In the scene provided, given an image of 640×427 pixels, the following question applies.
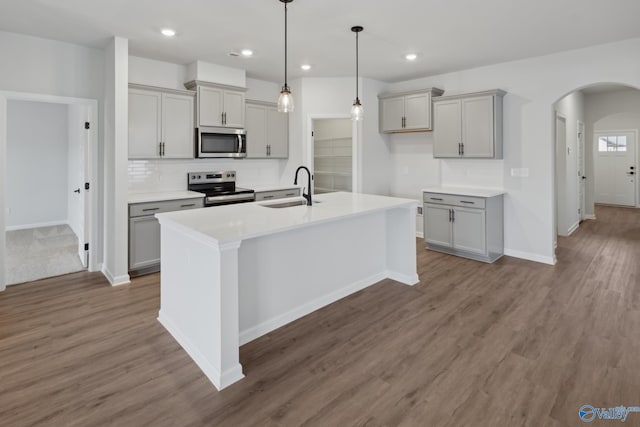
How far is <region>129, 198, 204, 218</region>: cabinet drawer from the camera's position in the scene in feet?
13.7

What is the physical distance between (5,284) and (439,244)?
5217mm

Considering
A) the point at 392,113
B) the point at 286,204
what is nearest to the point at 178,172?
the point at 286,204

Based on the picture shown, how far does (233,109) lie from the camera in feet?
16.9

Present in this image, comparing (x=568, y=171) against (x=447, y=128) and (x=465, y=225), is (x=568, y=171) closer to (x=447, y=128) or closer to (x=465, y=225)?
(x=447, y=128)

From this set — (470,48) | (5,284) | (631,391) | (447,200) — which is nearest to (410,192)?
(447,200)

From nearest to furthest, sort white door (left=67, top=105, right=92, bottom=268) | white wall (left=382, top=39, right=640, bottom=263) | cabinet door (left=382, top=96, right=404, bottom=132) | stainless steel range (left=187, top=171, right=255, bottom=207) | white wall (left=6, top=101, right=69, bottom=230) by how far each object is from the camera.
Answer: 1. white wall (left=382, top=39, right=640, bottom=263)
2. white door (left=67, top=105, right=92, bottom=268)
3. stainless steel range (left=187, top=171, right=255, bottom=207)
4. cabinet door (left=382, top=96, right=404, bottom=132)
5. white wall (left=6, top=101, right=69, bottom=230)

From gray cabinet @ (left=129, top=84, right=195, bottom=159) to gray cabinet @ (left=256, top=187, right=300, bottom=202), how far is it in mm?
1078

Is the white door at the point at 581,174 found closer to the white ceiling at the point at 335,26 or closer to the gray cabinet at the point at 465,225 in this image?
the gray cabinet at the point at 465,225

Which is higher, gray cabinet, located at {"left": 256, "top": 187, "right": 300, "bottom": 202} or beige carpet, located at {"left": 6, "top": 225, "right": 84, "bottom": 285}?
gray cabinet, located at {"left": 256, "top": 187, "right": 300, "bottom": 202}

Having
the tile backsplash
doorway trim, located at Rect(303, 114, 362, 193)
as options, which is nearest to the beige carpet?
the tile backsplash

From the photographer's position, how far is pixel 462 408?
203cm

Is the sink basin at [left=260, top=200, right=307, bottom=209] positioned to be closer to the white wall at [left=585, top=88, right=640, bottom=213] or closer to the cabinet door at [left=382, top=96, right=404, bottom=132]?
the cabinet door at [left=382, top=96, right=404, bottom=132]

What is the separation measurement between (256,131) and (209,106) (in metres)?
0.88

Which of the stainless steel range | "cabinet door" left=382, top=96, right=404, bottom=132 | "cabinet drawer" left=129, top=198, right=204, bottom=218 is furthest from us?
"cabinet door" left=382, top=96, right=404, bottom=132
